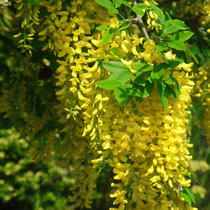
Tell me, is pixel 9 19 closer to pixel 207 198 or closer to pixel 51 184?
pixel 51 184

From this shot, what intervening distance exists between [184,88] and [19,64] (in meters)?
1.51

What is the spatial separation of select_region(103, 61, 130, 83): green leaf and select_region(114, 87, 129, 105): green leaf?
4 centimetres

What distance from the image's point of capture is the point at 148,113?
49.7 inches

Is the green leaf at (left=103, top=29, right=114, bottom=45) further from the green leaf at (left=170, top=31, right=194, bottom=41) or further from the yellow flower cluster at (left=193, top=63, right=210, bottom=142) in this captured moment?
the yellow flower cluster at (left=193, top=63, right=210, bottom=142)

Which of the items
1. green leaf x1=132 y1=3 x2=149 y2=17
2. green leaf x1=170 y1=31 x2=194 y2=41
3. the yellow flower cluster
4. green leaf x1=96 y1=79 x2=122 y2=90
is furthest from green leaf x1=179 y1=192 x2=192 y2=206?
the yellow flower cluster

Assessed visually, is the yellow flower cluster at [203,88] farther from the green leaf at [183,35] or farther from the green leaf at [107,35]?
the green leaf at [107,35]

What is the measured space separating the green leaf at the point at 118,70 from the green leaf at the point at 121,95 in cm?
4

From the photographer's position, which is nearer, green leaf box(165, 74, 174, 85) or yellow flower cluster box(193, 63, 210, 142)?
green leaf box(165, 74, 174, 85)

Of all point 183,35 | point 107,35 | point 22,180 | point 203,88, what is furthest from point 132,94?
point 22,180

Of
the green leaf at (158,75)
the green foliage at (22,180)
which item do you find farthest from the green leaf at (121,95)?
the green foliage at (22,180)

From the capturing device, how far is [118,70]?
1193 millimetres

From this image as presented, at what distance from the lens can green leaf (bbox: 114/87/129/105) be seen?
3.79 ft

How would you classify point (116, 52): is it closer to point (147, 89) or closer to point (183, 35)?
point (147, 89)

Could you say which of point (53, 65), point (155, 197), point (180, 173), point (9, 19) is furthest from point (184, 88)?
point (9, 19)
